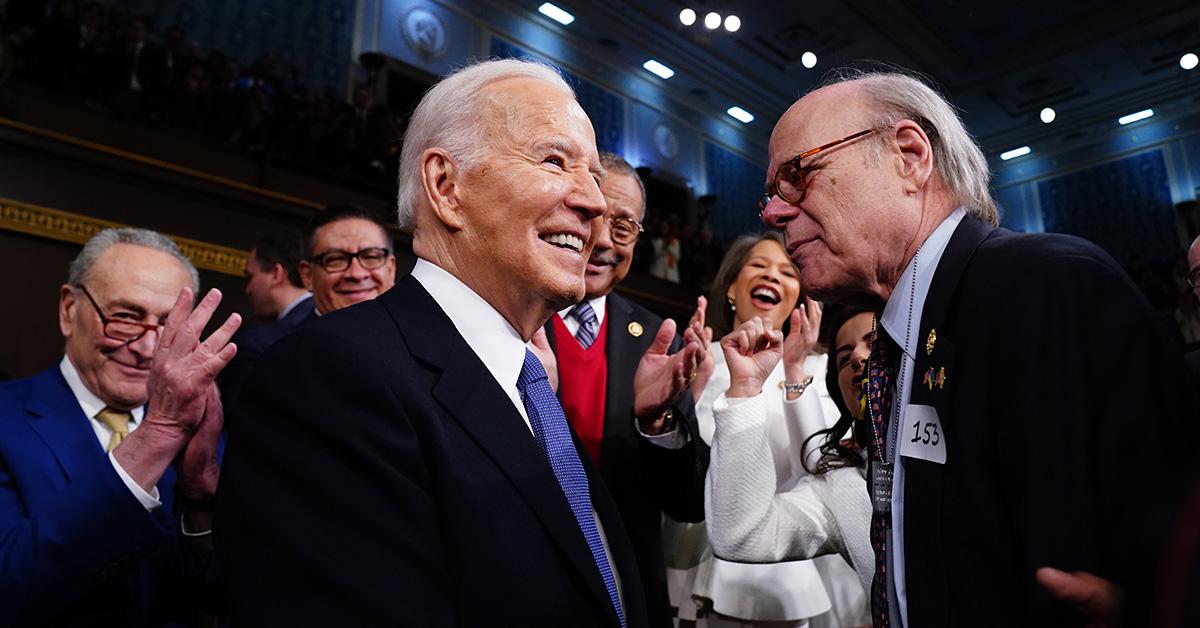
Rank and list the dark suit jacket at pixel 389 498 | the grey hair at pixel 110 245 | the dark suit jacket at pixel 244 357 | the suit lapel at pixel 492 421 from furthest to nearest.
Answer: the dark suit jacket at pixel 244 357
the grey hair at pixel 110 245
the suit lapel at pixel 492 421
the dark suit jacket at pixel 389 498

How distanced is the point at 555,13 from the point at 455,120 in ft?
30.8

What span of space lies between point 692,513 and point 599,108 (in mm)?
9738

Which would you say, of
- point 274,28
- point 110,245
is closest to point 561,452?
point 110,245

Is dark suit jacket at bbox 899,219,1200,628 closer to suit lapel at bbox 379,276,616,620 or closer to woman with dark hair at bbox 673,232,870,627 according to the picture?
suit lapel at bbox 379,276,616,620

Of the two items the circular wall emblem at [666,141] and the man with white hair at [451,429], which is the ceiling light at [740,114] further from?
the man with white hair at [451,429]

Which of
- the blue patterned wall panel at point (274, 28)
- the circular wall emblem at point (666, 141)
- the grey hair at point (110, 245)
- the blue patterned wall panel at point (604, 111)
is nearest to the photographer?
the grey hair at point (110, 245)

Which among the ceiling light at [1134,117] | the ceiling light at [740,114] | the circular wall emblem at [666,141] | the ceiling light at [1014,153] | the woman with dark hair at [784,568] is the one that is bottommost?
the woman with dark hair at [784,568]

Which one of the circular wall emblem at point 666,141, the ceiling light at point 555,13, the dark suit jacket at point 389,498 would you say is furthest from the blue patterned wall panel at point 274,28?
the dark suit jacket at point 389,498

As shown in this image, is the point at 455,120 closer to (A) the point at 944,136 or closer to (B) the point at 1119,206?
(A) the point at 944,136

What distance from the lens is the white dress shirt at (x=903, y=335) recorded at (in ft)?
3.99

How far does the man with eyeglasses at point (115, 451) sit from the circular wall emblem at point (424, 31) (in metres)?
7.93

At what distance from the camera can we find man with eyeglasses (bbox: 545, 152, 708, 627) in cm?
183

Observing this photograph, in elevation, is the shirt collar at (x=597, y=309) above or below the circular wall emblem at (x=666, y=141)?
below

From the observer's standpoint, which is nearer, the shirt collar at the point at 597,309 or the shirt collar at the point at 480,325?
the shirt collar at the point at 480,325
